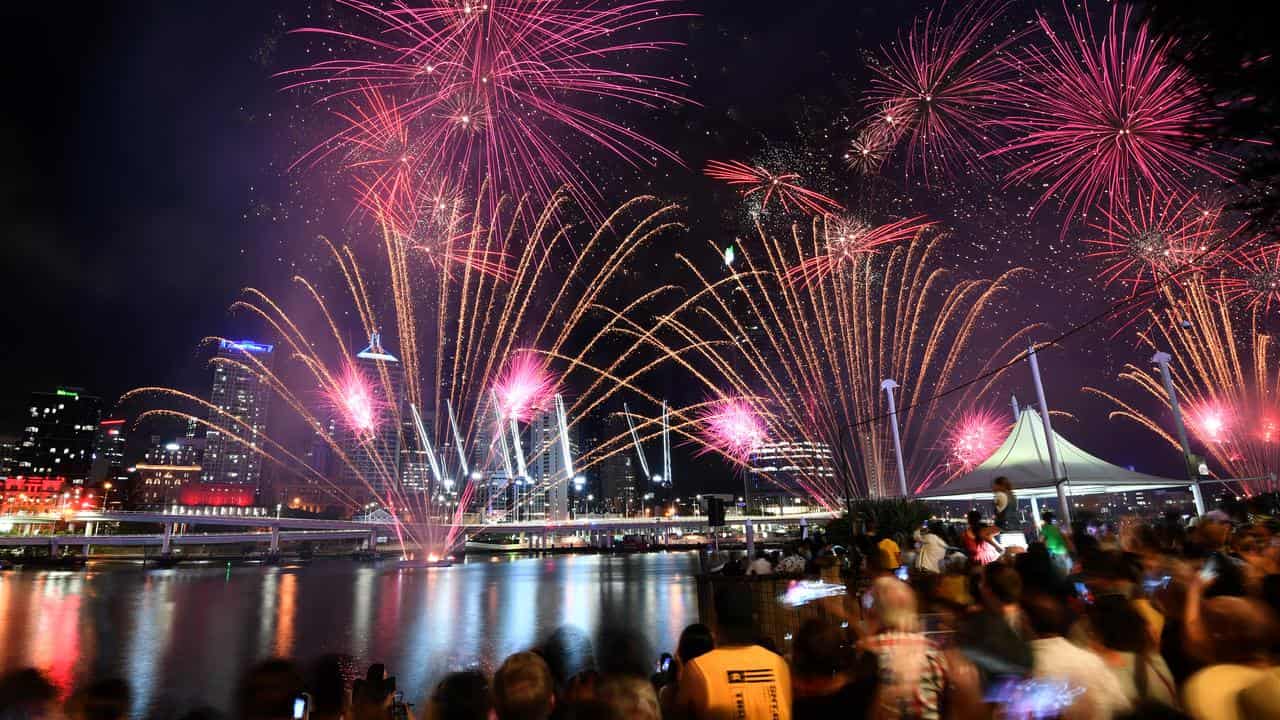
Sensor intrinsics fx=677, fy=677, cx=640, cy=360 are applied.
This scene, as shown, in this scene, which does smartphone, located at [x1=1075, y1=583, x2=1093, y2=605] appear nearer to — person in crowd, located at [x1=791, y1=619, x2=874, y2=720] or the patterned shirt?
the patterned shirt

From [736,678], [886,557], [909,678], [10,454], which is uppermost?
[10,454]

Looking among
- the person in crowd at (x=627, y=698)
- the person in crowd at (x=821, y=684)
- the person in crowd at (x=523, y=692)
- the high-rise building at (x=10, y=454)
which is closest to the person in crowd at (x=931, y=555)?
the person in crowd at (x=821, y=684)

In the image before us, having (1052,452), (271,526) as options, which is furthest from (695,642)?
(271,526)

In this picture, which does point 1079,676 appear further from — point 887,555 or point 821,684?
point 887,555

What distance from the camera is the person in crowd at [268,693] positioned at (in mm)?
3859

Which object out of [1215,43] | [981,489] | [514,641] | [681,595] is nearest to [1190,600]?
[1215,43]

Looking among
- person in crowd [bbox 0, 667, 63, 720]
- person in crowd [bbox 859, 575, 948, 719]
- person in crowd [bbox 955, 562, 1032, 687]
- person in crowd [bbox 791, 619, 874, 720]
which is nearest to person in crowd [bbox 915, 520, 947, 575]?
person in crowd [bbox 955, 562, 1032, 687]

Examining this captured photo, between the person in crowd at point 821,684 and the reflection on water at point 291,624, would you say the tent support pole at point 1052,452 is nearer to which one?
the reflection on water at point 291,624

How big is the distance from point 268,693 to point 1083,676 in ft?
15.7

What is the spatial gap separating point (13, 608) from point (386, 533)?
9557 cm

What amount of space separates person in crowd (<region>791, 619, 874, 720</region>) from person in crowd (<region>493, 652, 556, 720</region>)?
5.26ft

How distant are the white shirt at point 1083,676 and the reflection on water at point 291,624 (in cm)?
1624

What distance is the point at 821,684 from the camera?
13.7 feet

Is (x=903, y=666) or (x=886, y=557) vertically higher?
(x=886, y=557)
